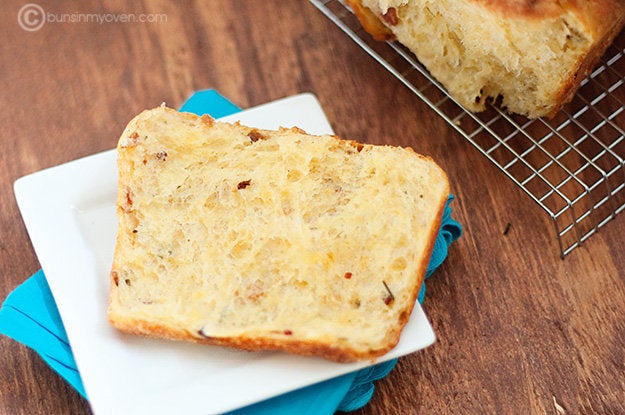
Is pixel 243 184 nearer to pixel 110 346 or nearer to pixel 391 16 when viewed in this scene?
pixel 110 346

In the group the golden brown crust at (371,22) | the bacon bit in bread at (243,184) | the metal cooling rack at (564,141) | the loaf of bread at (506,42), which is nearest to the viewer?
the bacon bit in bread at (243,184)

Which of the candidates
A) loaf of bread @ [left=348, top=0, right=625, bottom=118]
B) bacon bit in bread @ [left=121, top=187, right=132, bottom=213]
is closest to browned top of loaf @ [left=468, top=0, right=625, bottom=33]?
loaf of bread @ [left=348, top=0, right=625, bottom=118]

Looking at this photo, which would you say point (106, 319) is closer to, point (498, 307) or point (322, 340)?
point (322, 340)

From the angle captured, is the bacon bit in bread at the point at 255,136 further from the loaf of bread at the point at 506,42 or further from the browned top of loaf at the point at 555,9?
the browned top of loaf at the point at 555,9

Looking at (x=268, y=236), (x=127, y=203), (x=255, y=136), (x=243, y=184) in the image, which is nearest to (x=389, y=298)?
(x=268, y=236)

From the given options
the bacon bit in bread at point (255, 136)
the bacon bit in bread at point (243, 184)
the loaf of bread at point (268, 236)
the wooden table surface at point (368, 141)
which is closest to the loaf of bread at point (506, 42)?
the wooden table surface at point (368, 141)
